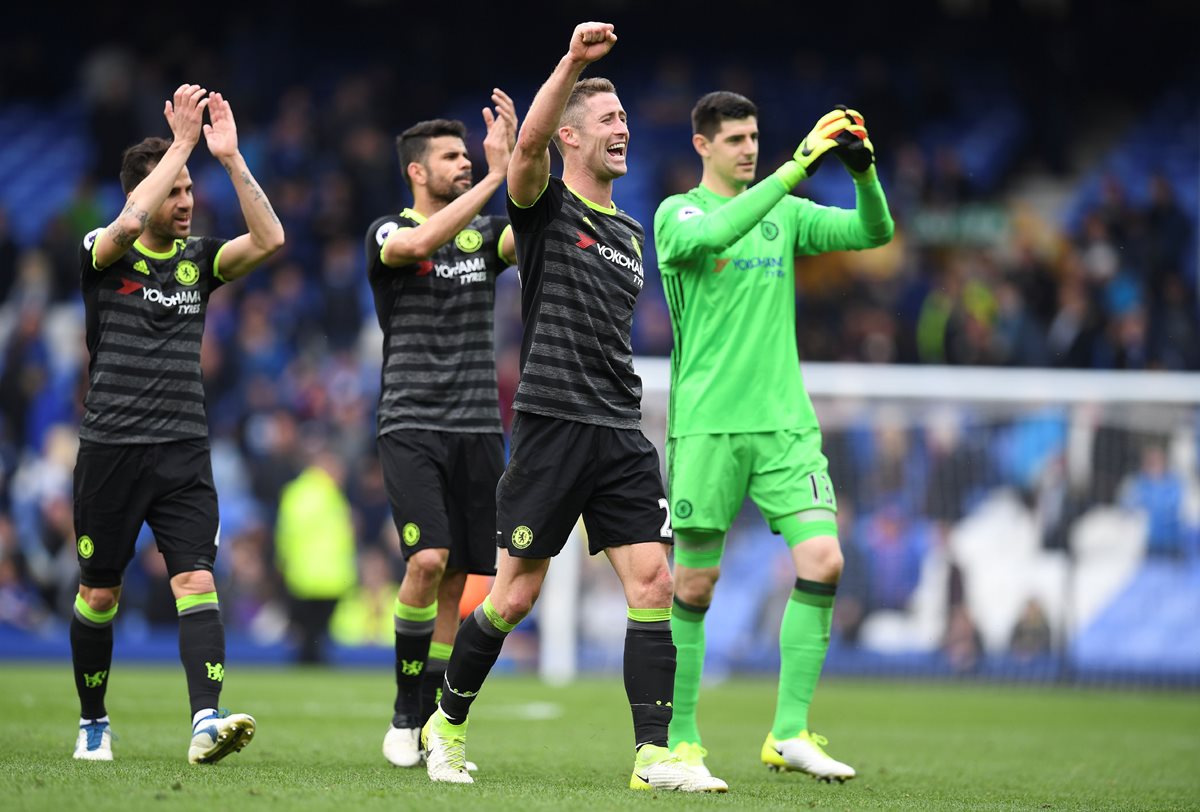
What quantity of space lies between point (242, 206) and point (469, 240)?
104 cm

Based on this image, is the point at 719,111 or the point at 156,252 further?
the point at 719,111

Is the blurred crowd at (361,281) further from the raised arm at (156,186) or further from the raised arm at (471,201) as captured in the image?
the raised arm at (156,186)

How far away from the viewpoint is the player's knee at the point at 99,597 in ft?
23.6

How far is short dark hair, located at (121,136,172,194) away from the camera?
728 cm

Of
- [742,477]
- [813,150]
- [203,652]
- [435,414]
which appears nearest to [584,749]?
[742,477]

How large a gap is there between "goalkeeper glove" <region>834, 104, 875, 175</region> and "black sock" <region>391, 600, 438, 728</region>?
2610mm

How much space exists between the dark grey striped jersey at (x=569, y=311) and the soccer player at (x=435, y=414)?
35.6 inches

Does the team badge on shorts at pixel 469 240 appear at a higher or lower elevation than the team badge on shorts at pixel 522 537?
higher

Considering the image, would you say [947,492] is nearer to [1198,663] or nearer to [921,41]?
[1198,663]

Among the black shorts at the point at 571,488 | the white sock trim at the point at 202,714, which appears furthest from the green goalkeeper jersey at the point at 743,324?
the white sock trim at the point at 202,714

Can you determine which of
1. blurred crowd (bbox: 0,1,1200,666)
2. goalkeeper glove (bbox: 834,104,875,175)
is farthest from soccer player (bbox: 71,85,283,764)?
blurred crowd (bbox: 0,1,1200,666)

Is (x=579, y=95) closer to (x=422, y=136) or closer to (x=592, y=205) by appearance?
(x=592, y=205)

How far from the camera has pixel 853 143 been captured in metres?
6.70

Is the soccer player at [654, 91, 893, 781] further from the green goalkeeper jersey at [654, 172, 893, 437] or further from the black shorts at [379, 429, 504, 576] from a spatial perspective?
the black shorts at [379, 429, 504, 576]
